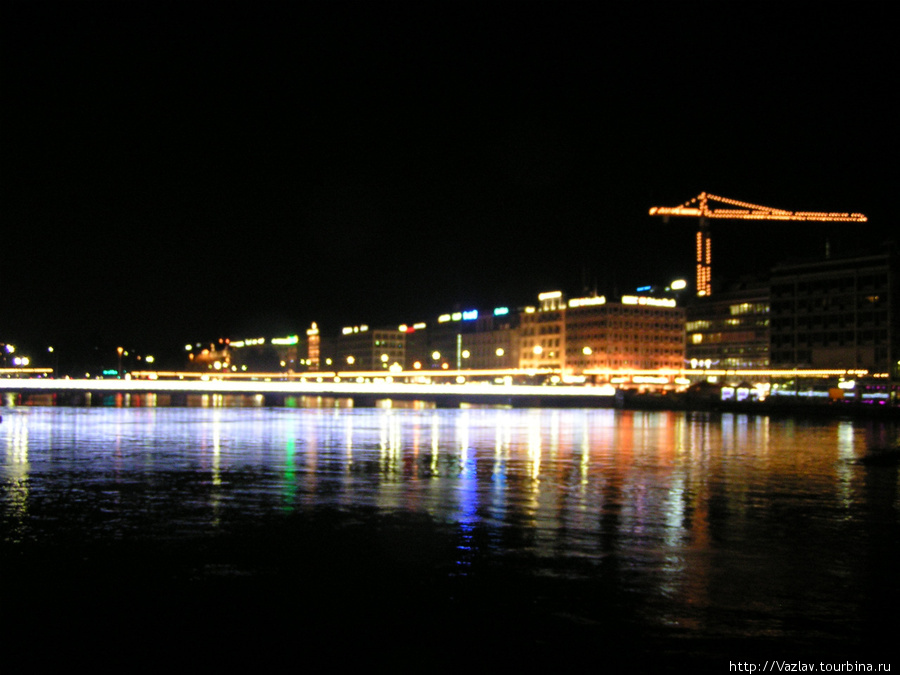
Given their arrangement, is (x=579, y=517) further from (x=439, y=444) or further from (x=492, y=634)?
(x=439, y=444)

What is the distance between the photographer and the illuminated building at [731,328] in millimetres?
156625

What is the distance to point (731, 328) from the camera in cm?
16488

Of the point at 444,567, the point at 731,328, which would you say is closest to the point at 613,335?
the point at 731,328

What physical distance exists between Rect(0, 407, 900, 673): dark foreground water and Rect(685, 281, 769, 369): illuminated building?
133 m

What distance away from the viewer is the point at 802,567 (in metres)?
14.2

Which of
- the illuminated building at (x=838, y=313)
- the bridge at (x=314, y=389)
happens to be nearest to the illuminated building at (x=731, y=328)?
the illuminated building at (x=838, y=313)

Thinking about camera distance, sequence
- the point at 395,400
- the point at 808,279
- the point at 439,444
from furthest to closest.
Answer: the point at 395,400 < the point at 808,279 < the point at 439,444

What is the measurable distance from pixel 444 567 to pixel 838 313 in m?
129

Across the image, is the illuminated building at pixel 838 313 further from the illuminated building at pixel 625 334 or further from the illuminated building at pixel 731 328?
the illuminated building at pixel 625 334

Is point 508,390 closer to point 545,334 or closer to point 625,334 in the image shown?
point 625,334

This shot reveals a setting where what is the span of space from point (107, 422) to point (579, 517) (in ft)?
170

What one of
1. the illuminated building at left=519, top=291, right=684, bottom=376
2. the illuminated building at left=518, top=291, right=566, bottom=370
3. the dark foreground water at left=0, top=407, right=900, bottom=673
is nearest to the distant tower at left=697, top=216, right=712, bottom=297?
the illuminated building at left=519, top=291, right=684, bottom=376

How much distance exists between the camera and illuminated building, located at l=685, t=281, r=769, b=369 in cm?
15662

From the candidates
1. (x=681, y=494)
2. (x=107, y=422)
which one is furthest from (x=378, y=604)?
(x=107, y=422)
